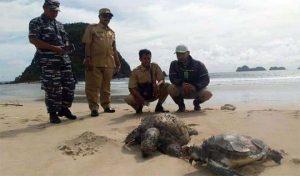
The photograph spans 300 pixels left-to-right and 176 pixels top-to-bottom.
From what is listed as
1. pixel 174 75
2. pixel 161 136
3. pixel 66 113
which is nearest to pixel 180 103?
pixel 174 75

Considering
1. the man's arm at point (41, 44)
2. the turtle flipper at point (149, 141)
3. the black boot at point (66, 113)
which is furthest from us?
the black boot at point (66, 113)

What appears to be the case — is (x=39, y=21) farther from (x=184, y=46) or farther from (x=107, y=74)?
(x=184, y=46)

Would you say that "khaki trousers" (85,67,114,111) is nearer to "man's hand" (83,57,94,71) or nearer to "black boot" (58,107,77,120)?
"man's hand" (83,57,94,71)

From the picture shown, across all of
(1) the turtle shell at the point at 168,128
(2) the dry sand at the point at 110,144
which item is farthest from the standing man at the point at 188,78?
(1) the turtle shell at the point at 168,128

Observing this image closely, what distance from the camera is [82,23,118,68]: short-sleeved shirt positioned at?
25.1 feet

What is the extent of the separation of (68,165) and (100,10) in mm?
3972

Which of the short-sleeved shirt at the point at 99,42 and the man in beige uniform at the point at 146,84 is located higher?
the short-sleeved shirt at the point at 99,42

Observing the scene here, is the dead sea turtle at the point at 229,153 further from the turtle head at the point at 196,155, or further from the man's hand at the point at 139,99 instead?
the man's hand at the point at 139,99

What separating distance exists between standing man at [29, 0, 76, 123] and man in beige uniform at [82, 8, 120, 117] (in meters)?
0.78

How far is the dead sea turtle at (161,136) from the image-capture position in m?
4.67

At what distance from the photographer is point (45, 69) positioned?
6.67 meters

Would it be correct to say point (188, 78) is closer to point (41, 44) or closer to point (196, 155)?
point (41, 44)

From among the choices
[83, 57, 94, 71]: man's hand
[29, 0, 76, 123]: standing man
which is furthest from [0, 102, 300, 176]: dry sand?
[83, 57, 94, 71]: man's hand

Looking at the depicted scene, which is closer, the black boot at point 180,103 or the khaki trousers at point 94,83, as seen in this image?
the khaki trousers at point 94,83
